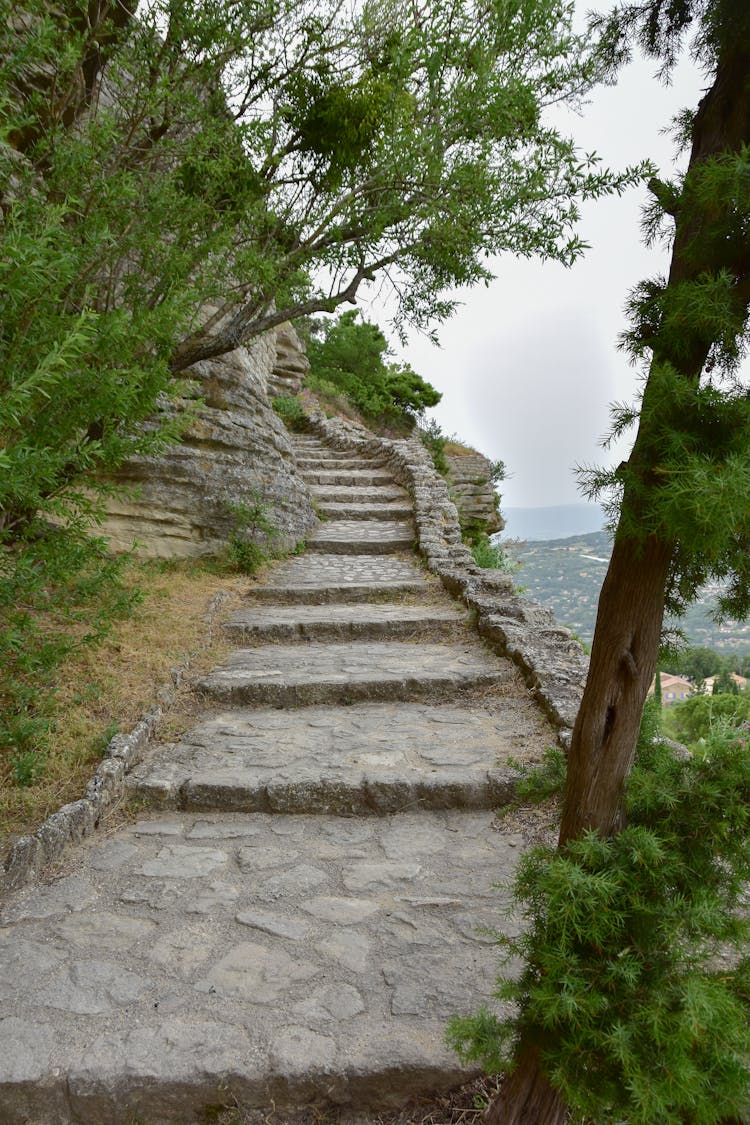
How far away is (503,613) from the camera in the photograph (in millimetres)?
5727

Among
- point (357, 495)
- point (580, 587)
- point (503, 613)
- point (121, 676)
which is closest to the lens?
point (121, 676)

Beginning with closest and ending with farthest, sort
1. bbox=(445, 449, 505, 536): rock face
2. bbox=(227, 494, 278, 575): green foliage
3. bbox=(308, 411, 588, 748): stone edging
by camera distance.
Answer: bbox=(308, 411, 588, 748): stone edging
bbox=(227, 494, 278, 575): green foliage
bbox=(445, 449, 505, 536): rock face

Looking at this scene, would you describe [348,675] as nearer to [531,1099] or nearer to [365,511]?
[531,1099]

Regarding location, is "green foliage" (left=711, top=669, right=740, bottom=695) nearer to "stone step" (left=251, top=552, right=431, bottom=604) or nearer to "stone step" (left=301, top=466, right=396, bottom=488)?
"stone step" (left=251, top=552, right=431, bottom=604)

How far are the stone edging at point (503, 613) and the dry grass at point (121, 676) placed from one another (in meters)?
2.21

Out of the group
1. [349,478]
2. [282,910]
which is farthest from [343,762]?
[349,478]

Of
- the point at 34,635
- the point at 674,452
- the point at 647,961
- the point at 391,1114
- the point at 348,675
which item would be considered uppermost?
the point at 674,452

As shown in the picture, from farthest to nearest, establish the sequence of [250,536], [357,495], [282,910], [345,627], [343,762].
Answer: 1. [357,495]
2. [250,536]
3. [345,627]
4. [343,762]
5. [282,910]

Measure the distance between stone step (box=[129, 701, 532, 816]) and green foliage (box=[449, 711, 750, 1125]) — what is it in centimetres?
174

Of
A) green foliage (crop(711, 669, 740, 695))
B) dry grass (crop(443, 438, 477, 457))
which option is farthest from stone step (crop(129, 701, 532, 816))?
dry grass (crop(443, 438, 477, 457))

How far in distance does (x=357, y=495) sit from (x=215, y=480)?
3894mm

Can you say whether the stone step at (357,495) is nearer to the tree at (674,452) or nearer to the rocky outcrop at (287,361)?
the rocky outcrop at (287,361)

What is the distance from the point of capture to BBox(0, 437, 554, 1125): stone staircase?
1.96 metres

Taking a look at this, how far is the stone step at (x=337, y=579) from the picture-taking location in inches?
266
